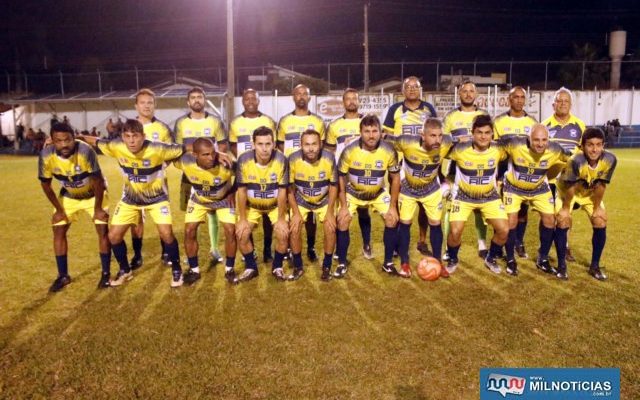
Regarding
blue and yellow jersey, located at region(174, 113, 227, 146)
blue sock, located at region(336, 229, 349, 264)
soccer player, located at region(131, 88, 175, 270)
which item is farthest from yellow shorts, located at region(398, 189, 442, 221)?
soccer player, located at region(131, 88, 175, 270)

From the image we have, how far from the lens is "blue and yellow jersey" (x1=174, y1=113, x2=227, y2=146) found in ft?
21.6

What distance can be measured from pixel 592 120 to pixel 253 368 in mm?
31569

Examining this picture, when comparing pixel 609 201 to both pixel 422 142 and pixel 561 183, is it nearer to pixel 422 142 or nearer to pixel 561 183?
pixel 561 183

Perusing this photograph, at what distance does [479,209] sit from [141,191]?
165 inches

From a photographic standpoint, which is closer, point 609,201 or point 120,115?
point 609,201

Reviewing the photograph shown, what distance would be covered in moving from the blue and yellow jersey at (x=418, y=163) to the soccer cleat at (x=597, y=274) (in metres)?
2.10

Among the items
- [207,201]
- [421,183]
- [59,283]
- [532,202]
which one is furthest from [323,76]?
[59,283]

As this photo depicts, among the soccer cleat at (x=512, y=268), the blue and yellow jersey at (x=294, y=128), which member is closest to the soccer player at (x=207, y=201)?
the blue and yellow jersey at (x=294, y=128)

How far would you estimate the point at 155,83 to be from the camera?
32.7m

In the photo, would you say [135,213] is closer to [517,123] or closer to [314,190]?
[314,190]

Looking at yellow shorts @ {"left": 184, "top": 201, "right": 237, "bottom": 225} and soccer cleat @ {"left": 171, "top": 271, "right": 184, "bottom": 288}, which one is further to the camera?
yellow shorts @ {"left": 184, "top": 201, "right": 237, "bottom": 225}

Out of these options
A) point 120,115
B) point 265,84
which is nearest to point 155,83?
point 120,115

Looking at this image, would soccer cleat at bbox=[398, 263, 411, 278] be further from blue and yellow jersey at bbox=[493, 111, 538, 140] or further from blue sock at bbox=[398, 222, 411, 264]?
blue and yellow jersey at bbox=[493, 111, 538, 140]

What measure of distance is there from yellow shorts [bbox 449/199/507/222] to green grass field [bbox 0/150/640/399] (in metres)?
0.71
